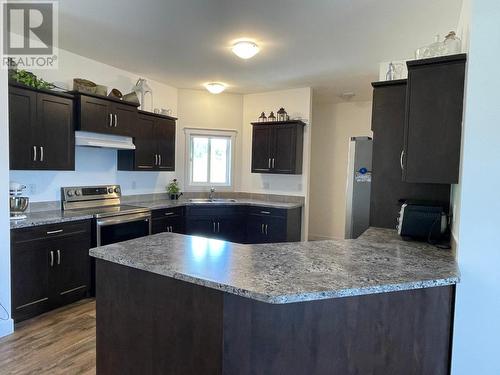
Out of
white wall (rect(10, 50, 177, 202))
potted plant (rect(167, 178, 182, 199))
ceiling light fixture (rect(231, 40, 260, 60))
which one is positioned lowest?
potted plant (rect(167, 178, 182, 199))

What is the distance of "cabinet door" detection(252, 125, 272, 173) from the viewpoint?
5.46 meters

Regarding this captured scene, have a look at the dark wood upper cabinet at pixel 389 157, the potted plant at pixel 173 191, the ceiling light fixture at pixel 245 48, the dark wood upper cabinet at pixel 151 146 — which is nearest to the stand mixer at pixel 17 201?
the dark wood upper cabinet at pixel 151 146

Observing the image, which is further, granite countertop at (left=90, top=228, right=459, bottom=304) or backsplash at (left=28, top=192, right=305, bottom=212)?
backsplash at (left=28, top=192, right=305, bottom=212)

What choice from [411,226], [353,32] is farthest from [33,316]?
[353,32]

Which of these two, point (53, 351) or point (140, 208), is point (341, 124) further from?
point (53, 351)

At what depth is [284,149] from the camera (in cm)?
533

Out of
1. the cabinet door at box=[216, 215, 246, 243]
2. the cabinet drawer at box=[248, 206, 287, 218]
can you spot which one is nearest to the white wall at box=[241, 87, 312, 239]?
the cabinet drawer at box=[248, 206, 287, 218]

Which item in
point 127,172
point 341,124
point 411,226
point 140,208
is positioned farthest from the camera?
point 341,124

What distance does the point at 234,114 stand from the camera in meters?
5.96

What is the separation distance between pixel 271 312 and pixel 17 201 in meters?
2.96

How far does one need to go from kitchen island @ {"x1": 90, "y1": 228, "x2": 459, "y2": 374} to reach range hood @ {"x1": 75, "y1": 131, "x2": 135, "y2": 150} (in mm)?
2333

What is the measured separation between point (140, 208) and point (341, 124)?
4312 millimetres

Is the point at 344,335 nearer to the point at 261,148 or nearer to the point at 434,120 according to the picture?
the point at 434,120

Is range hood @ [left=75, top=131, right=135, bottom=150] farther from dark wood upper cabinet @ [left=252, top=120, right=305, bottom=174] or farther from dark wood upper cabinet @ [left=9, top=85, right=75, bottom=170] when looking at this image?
dark wood upper cabinet @ [left=252, top=120, right=305, bottom=174]
